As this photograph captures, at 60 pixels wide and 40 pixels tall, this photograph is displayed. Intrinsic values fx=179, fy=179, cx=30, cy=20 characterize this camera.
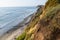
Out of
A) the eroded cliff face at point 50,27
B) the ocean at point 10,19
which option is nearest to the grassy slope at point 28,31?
the eroded cliff face at point 50,27

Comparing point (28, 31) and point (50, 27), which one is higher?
point (50, 27)

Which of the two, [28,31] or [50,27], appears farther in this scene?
[28,31]

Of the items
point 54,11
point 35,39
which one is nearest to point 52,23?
point 54,11

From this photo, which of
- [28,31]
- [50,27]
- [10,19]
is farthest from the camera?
[10,19]

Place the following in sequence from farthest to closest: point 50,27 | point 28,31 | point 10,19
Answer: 1. point 10,19
2. point 28,31
3. point 50,27

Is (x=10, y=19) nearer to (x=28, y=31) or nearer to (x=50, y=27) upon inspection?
(x=28, y=31)

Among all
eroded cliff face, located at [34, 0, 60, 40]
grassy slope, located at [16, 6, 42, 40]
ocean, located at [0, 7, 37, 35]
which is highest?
eroded cliff face, located at [34, 0, 60, 40]

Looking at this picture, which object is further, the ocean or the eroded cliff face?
the ocean

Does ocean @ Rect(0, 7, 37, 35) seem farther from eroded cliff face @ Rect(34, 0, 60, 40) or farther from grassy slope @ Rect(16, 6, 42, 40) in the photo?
eroded cliff face @ Rect(34, 0, 60, 40)

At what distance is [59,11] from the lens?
9.14 m

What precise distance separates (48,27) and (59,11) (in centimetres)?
105

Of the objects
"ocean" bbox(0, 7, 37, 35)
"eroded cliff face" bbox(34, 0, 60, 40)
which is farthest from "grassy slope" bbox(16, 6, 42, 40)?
"ocean" bbox(0, 7, 37, 35)

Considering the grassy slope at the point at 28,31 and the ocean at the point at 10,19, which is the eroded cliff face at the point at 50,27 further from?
the ocean at the point at 10,19

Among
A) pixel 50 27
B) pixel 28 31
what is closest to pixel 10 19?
pixel 28 31
